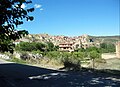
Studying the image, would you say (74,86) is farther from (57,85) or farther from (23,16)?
(23,16)

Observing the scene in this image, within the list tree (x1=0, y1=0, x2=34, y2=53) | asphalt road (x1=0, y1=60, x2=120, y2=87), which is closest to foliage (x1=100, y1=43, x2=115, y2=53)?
asphalt road (x1=0, y1=60, x2=120, y2=87)

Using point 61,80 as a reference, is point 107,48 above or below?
above

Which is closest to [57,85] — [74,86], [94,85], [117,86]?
[74,86]

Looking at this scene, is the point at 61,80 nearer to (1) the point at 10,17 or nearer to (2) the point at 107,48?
(1) the point at 10,17

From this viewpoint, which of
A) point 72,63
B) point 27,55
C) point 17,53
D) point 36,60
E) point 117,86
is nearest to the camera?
point 117,86

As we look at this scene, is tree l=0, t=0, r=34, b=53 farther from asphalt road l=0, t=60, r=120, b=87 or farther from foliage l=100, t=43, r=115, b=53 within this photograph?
foliage l=100, t=43, r=115, b=53

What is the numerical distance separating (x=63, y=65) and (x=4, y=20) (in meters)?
16.9

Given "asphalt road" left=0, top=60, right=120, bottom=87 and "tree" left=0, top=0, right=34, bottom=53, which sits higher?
"tree" left=0, top=0, right=34, bottom=53

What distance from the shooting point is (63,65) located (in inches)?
1117

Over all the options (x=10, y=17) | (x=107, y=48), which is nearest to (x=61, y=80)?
(x=10, y=17)

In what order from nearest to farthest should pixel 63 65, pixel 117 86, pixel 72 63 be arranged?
pixel 117 86
pixel 72 63
pixel 63 65

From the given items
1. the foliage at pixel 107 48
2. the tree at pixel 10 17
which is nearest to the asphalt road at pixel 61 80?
the tree at pixel 10 17

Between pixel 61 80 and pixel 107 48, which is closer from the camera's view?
pixel 61 80

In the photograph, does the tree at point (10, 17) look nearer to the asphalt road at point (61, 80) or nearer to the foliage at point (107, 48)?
the asphalt road at point (61, 80)
